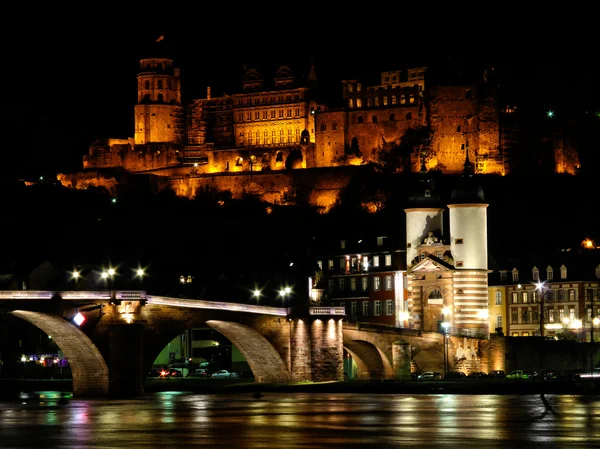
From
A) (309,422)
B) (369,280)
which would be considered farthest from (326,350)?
(309,422)

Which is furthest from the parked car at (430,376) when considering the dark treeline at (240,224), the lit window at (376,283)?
the dark treeline at (240,224)

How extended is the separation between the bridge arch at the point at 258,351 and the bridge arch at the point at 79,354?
8.76m

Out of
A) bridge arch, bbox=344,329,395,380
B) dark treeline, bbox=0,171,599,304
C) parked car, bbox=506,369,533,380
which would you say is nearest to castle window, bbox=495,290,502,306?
parked car, bbox=506,369,533,380

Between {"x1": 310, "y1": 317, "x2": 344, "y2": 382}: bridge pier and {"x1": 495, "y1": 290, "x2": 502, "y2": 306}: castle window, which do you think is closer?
{"x1": 310, "y1": 317, "x2": 344, "y2": 382}: bridge pier

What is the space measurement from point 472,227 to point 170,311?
2682cm

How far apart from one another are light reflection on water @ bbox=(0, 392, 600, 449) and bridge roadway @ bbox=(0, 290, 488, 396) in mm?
4605

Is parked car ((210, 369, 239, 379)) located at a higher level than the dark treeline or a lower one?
lower

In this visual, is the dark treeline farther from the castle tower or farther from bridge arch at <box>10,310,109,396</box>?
bridge arch at <box>10,310,109,396</box>

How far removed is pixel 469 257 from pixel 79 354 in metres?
31.3

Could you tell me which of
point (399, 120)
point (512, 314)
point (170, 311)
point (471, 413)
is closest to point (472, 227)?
point (512, 314)

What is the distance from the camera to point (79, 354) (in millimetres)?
84312

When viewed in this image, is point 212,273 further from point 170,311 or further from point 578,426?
point 578,426

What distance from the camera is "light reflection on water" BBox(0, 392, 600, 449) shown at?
52334 millimetres

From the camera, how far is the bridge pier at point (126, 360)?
8244 centimetres
